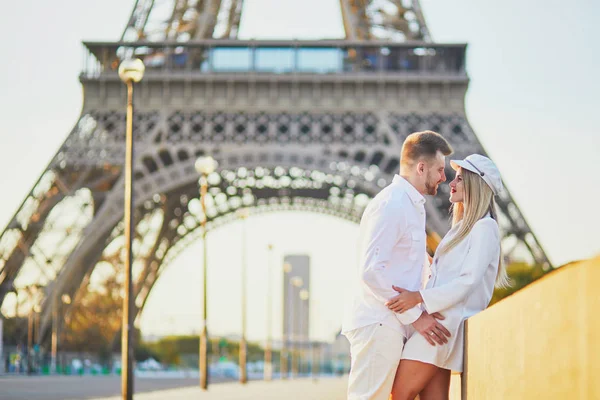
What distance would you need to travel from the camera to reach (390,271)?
17.7ft

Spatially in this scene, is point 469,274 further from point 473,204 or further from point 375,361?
point 375,361

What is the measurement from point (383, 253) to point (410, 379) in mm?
601

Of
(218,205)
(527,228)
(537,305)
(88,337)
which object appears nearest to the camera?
(537,305)

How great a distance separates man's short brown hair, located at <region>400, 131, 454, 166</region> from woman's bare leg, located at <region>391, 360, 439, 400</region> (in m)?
0.97

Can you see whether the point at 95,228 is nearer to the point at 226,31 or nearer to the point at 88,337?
the point at 226,31

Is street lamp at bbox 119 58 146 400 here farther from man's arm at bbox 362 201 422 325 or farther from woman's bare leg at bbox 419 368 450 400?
man's arm at bbox 362 201 422 325

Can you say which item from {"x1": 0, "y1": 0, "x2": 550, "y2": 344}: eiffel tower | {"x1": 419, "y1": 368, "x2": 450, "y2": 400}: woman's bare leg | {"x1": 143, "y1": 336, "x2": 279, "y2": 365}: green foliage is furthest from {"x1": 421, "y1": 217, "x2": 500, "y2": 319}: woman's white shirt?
{"x1": 143, "y1": 336, "x2": 279, "y2": 365}: green foliage

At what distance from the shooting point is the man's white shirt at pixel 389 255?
5258 millimetres

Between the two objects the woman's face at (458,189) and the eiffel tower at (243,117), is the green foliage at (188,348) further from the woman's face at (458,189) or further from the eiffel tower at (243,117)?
the woman's face at (458,189)

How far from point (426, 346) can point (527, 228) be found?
34.0 meters

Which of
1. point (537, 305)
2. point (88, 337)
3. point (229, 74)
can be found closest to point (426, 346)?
point (537, 305)

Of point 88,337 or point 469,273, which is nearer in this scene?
point 469,273

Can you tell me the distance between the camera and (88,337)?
226 ft

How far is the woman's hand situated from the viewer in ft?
17.2
